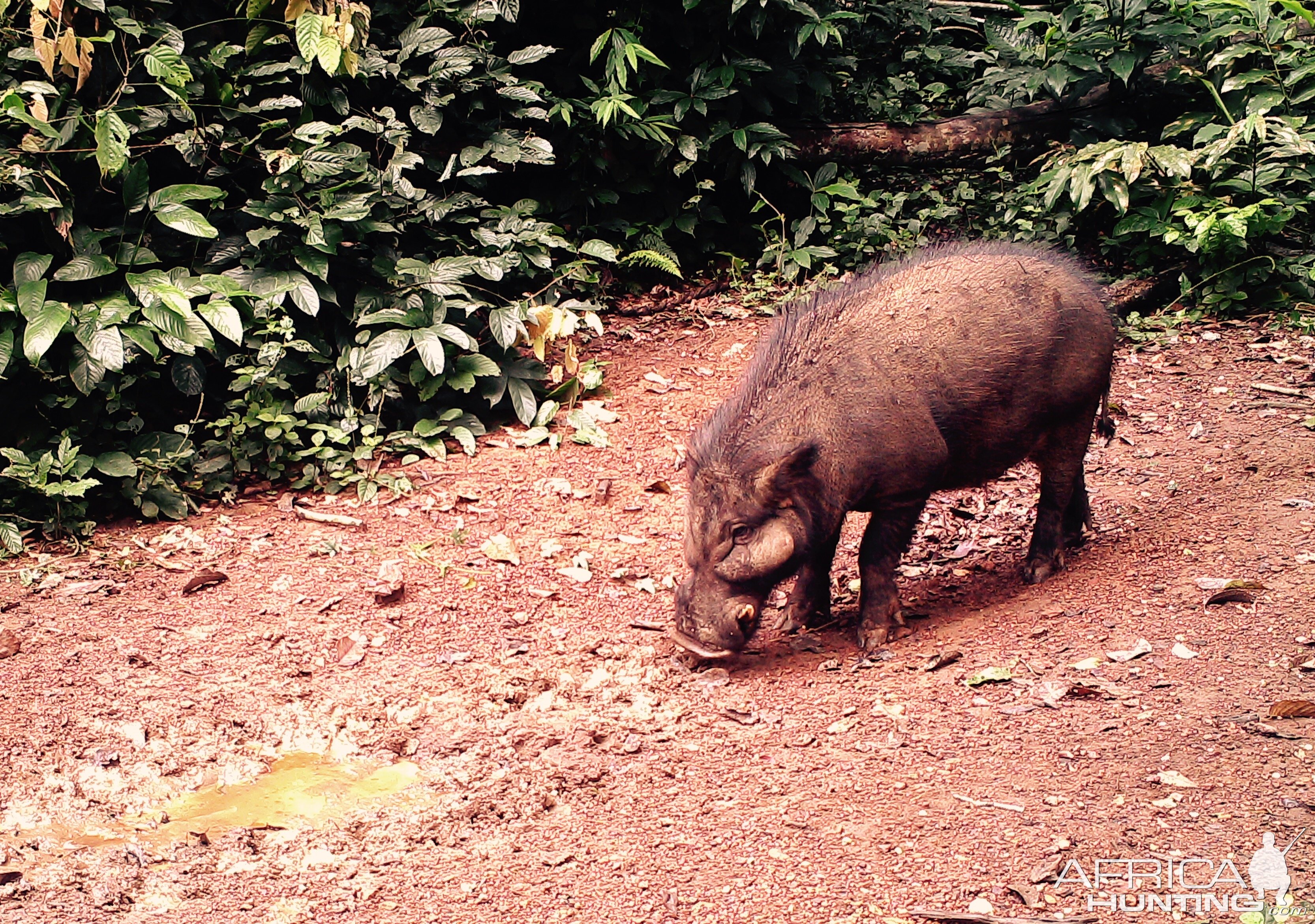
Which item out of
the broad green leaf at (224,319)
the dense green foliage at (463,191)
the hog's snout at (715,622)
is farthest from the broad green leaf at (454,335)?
the hog's snout at (715,622)

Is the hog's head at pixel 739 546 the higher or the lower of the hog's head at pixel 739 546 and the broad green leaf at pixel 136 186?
the lower

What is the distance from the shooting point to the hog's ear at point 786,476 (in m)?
4.65

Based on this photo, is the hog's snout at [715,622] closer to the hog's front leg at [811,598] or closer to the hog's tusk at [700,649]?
the hog's tusk at [700,649]

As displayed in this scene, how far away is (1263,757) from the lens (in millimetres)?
3613

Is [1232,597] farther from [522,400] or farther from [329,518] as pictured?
[329,518]

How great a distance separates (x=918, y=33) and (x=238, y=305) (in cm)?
717

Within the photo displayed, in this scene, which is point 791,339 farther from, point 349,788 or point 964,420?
point 349,788

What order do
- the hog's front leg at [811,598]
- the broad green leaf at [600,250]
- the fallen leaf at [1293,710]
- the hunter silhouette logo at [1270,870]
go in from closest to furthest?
the hunter silhouette logo at [1270,870], the fallen leaf at [1293,710], the hog's front leg at [811,598], the broad green leaf at [600,250]

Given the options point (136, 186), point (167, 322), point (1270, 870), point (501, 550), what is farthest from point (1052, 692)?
point (136, 186)

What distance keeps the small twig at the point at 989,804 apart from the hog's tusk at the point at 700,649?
1.28 m

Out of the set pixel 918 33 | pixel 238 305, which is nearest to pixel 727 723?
pixel 238 305

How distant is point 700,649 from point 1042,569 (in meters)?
1.75

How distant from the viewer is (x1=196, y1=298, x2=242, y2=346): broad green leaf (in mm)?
5855

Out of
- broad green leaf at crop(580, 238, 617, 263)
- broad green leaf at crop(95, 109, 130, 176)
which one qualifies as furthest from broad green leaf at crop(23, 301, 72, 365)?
broad green leaf at crop(580, 238, 617, 263)
